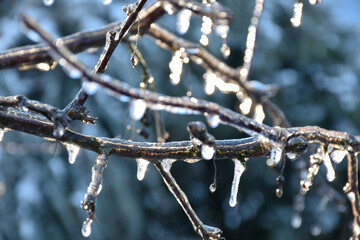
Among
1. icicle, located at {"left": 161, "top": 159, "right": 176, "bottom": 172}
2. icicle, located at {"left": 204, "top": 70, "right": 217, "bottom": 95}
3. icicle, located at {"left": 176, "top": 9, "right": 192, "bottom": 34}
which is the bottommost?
icicle, located at {"left": 161, "top": 159, "right": 176, "bottom": 172}

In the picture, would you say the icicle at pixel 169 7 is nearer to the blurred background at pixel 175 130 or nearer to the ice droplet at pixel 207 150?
the ice droplet at pixel 207 150

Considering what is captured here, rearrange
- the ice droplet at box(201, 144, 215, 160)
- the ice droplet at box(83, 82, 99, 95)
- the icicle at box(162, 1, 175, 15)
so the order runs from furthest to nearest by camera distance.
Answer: the icicle at box(162, 1, 175, 15)
the ice droplet at box(201, 144, 215, 160)
the ice droplet at box(83, 82, 99, 95)

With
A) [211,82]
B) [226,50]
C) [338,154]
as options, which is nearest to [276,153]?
[338,154]

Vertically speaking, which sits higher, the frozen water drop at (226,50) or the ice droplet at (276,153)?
the frozen water drop at (226,50)

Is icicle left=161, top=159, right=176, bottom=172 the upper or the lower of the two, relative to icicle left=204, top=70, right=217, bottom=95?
lower

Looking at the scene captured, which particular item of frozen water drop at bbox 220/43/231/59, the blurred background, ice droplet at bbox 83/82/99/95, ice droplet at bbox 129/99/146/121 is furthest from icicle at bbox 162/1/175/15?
the blurred background

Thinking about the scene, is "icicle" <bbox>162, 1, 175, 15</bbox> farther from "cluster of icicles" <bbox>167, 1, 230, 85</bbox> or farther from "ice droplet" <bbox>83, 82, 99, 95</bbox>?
"ice droplet" <bbox>83, 82, 99, 95</bbox>

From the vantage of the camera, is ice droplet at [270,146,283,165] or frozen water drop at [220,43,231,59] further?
frozen water drop at [220,43,231,59]

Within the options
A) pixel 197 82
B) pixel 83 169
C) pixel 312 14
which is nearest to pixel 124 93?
pixel 83 169

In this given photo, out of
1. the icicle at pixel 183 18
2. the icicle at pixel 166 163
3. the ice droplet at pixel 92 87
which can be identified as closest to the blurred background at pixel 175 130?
the icicle at pixel 183 18

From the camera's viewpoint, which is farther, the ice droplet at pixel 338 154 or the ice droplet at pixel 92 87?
the ice droplet at pixel 338 154
